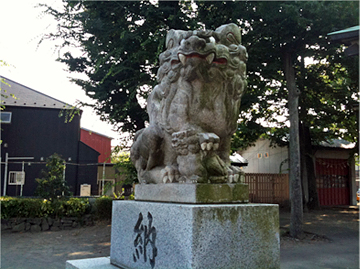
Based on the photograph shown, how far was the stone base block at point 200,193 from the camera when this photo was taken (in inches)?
107

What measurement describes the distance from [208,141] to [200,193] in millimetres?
449

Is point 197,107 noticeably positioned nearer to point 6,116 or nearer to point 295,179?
point 295,179

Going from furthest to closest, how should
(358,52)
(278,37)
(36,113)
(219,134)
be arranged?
(36,113) → (278,37) → (358,52) → (219,134)

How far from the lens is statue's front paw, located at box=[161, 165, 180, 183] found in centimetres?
297

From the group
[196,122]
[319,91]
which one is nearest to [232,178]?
[196,122]

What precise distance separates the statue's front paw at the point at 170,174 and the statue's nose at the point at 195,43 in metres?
1.10

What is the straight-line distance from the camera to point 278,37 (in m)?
9.30

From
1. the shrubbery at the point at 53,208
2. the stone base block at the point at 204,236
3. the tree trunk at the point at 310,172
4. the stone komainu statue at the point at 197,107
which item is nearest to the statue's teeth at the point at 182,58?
the stone komainu statue at the point at 197,107

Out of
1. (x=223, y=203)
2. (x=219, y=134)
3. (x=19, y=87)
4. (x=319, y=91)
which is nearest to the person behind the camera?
(x=223, y=203)

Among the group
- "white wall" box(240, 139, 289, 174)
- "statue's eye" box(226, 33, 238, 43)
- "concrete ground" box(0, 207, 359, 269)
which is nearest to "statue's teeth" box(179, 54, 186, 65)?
"statue's eye" box(226, 33, 238, 43)

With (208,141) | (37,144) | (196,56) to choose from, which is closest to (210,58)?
(196,56)

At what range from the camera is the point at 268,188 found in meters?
15.5

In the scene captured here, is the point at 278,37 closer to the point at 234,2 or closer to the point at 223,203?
the point at 234,2

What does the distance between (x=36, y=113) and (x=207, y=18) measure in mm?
11512
